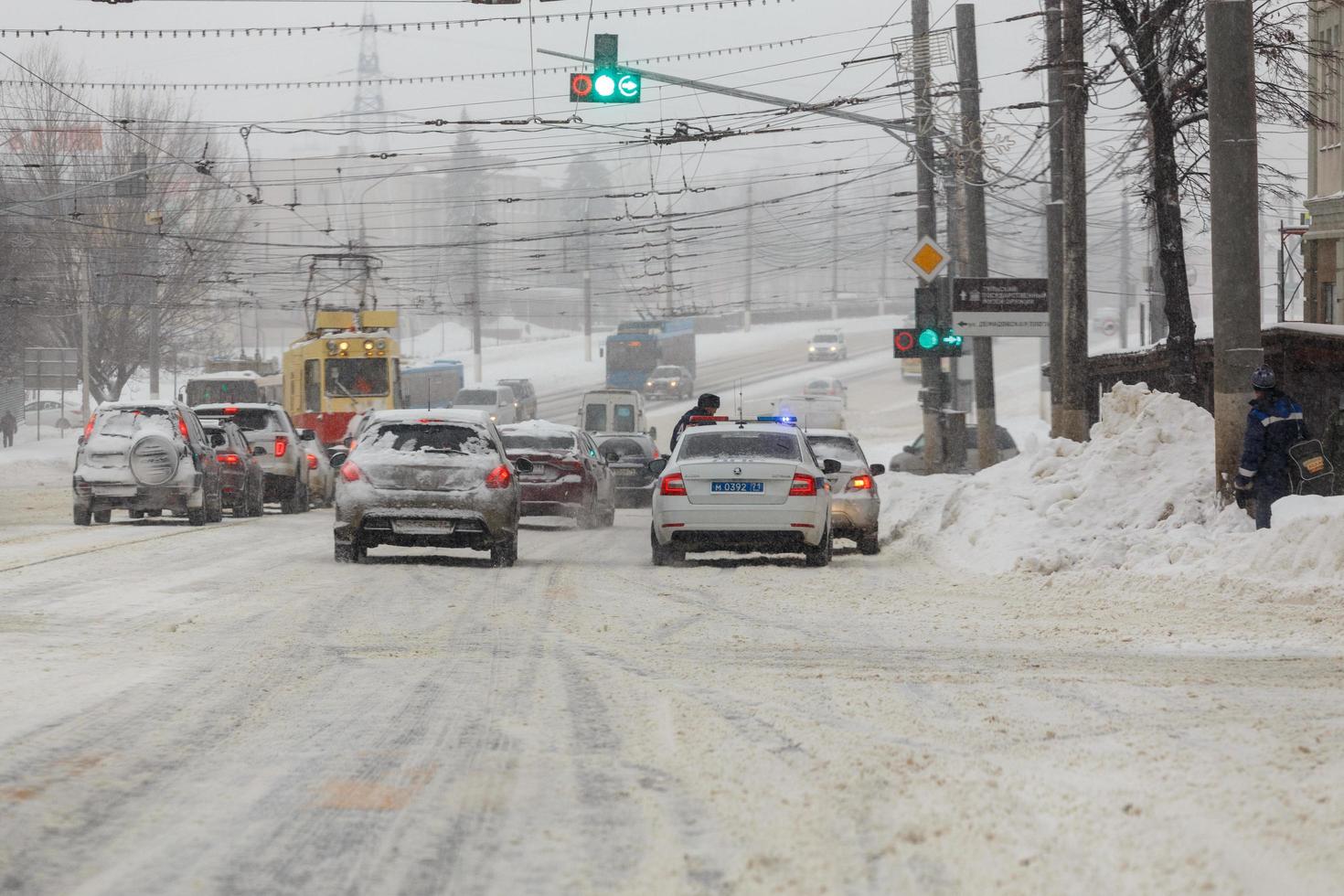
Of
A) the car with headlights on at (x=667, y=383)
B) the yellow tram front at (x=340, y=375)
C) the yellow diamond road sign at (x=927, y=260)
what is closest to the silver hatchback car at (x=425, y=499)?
the yellow diamond road sign at (x=927, y=260)

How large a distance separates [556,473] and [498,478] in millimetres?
9016

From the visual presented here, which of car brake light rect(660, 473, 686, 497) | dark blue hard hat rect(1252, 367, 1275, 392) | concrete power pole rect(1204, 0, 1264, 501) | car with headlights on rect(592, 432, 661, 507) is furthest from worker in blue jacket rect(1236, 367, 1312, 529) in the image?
car with headlights on rect(592, 432, 661, 507)

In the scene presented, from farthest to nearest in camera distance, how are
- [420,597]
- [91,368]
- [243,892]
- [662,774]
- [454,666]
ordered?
[91,368] → [420,597] → [454,666] → [662,774] → [243,892]

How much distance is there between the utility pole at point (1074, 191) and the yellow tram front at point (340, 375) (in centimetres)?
2042

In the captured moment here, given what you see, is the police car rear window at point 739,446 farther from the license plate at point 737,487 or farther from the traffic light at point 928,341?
the traffic light at point 928,341

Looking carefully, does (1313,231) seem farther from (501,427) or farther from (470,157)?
(470,157)

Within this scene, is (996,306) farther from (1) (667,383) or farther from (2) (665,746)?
(1) (667,383)

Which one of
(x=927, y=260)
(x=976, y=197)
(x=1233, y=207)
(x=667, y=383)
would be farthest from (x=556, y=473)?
(x=667, y=383)

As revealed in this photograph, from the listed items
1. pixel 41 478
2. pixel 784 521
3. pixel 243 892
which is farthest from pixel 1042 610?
pixel 41 478

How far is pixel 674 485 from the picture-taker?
61.0 feet

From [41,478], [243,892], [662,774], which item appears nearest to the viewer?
[243,892]

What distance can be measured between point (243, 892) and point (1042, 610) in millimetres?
9590

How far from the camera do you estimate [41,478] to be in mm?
49938

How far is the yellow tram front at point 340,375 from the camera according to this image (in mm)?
41125
